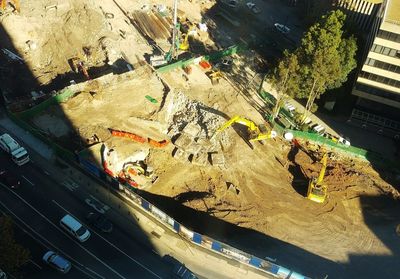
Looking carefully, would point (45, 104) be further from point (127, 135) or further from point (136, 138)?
point (136, 138)

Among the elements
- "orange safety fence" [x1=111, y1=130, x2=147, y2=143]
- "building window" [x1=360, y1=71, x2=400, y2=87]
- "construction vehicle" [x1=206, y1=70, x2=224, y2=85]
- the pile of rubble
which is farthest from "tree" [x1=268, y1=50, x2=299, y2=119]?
"orange safety fence" [x1=111, y1=130, x2=147, y2=143]

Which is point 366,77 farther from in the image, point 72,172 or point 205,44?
point 72,172

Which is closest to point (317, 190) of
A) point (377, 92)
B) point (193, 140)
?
point (193, 140)

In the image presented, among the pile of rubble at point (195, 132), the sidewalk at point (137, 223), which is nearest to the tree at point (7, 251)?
the sidewalk at point (137, 223)

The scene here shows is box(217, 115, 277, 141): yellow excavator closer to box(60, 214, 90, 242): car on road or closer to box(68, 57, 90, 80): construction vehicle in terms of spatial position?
box(68, 57, 90, 80): construction vehicle

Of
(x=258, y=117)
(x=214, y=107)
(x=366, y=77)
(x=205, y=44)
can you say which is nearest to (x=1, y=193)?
(x=214, y=107)

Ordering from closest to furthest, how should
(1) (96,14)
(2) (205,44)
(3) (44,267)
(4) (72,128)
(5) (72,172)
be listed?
(3) (44,267) → (5) (72,172) → (4) (72,128) → (1) (96,14) → (2) (205,44)

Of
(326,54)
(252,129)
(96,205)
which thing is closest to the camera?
(96,205)
